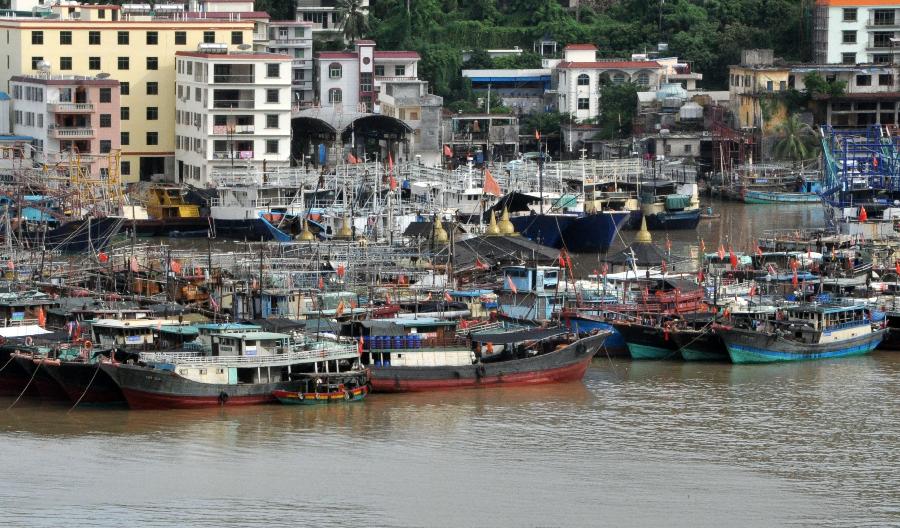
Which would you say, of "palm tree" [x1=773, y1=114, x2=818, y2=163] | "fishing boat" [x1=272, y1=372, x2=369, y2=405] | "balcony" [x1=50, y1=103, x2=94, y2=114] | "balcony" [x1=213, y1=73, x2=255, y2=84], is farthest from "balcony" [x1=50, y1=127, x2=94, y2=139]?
"fishing boat" [x1=272, y1=372, x2=369, y2=405]

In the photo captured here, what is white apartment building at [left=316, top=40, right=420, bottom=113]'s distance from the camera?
72.6 meters

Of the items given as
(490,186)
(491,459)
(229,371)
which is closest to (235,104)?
(490,186)

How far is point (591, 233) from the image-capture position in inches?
2175

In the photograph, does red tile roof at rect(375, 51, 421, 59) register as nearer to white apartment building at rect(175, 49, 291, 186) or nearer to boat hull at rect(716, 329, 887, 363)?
white apartment building at rect(175, 49, 291, 186)

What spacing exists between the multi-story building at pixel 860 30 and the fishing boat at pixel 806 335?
34.8m

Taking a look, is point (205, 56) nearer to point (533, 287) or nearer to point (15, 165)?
point (15, 165)

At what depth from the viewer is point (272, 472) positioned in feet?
104

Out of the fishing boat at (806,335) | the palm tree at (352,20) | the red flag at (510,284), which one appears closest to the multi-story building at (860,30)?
the palm tree at (352,20)

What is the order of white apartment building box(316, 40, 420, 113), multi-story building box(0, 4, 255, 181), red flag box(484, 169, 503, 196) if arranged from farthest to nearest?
white apartment building box(316, 40, 420, 113) < multi-story building box(0, 4, 255, 181) < red flag box(484, 169, 503, 196)

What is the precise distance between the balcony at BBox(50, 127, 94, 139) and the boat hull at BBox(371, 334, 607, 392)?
86.0 feet

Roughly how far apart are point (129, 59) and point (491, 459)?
3377 cm

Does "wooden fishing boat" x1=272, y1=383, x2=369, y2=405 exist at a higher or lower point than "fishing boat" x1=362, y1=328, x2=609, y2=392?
lower

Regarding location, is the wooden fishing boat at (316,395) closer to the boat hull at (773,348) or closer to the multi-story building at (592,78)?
the boat hull at (773,348)

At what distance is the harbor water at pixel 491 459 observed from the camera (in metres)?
29.8
